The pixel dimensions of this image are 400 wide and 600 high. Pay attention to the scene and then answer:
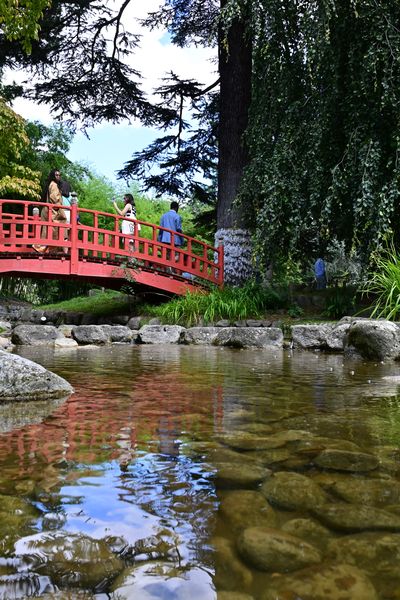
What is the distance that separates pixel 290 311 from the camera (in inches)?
352

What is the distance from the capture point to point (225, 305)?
930 centimetres

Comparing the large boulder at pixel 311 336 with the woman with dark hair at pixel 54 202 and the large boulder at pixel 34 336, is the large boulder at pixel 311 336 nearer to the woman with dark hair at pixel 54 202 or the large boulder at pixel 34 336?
the large boulder at pixel 34 336

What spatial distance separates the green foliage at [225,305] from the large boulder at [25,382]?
6368mm

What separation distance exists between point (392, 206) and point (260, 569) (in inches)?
256

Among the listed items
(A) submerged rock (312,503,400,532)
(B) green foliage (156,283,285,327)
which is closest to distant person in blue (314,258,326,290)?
(B) green foliage (156,283,285,327)

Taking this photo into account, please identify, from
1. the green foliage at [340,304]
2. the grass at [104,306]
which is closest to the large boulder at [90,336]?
the grass at [104,306]

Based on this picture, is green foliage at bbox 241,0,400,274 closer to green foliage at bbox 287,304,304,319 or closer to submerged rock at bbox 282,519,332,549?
green foliage at bbox 287,304,304,319

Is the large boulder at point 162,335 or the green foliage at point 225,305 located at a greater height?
the green foliage at point 225,305

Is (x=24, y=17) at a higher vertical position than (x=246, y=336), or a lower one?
higher

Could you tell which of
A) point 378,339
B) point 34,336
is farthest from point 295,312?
point 34,336

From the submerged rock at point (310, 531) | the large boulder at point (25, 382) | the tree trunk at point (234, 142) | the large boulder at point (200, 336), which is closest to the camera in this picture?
the submerged rock at point (310, 531)

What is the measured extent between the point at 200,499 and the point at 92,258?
9829mm

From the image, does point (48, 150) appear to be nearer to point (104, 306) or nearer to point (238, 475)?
point (104, 306)

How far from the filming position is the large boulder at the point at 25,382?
9.18 feet
